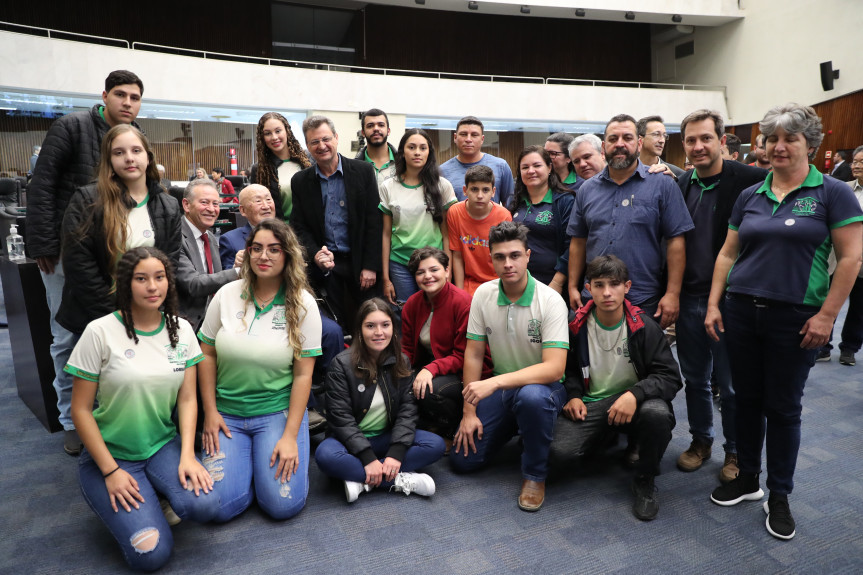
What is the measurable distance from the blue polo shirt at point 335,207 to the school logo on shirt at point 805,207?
2.33 meters

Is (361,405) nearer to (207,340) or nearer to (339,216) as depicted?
(207,340)

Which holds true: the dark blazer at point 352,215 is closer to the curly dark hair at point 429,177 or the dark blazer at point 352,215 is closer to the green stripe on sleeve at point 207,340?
the curly dark hair at point 429,177

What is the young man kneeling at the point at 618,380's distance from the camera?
8.12 feet

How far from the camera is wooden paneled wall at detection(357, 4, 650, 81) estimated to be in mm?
17406

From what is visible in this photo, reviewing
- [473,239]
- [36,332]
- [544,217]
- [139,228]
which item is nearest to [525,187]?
[544,217]

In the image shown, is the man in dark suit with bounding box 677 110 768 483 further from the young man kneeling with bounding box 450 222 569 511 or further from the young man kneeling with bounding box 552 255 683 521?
the young man kneeling with bounding box 450 222 569 511

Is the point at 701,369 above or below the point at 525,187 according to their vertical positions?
below

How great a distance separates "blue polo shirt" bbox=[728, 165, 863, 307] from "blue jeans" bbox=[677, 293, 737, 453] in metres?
0.52

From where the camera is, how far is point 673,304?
2717 millimetres

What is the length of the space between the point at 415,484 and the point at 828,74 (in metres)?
15.8

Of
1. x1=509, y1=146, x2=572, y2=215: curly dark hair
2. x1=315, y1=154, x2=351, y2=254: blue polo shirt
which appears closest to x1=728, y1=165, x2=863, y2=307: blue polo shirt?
x1=509, y1=146, x2=572, y2=215: curly dark hair

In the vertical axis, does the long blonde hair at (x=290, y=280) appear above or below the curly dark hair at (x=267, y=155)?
below

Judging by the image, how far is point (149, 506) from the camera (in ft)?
6.97

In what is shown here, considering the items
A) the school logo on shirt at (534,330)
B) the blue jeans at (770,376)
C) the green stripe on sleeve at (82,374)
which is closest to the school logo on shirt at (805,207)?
the blue jeans at (770,376)
